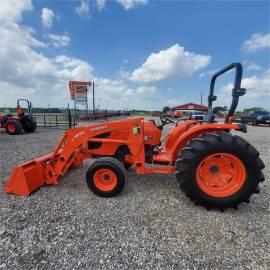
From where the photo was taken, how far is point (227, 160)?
3109 mm

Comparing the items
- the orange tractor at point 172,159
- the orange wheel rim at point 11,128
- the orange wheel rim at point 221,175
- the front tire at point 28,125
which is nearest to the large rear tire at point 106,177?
the orange tractor at point 172,159

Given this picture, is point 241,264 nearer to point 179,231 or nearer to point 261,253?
point 261,253

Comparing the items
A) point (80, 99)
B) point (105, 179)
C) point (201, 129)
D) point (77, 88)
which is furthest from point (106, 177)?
point (77, 88)

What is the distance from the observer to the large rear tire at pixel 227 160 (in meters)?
2.91

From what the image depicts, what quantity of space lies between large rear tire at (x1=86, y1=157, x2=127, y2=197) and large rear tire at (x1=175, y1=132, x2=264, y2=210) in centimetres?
97

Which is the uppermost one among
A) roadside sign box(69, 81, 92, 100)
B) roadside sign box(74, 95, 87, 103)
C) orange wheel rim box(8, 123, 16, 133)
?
roadside sign box(69, 81, 92, 100)

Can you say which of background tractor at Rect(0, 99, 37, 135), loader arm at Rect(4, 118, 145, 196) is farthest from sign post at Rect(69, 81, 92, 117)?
loader arm at Rect(4, 118, 145, 196)

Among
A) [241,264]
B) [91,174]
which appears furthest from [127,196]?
[241,264]

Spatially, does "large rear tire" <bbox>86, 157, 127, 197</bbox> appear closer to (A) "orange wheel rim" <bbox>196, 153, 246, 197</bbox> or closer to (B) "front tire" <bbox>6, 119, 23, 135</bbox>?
(A) "orange wheel rim" <bbox>196, 153, 246, 197</bbox>

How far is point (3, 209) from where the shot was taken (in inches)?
117

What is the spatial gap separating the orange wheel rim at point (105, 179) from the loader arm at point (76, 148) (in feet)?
1.55

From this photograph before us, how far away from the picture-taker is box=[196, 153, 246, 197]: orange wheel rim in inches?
118

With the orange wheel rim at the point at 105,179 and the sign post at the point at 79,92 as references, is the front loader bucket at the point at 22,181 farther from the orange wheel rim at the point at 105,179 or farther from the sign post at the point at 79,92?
the sign post at the point at 79,92

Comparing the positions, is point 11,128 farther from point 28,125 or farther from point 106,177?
point 106,177
